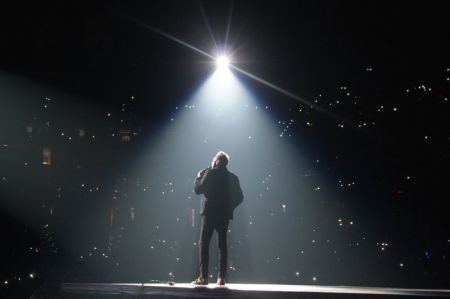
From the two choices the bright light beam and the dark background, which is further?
the bright light beam

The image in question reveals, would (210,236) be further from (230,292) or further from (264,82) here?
(264,82)

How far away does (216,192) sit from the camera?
8727 millimetres

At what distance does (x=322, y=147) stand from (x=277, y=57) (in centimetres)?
330

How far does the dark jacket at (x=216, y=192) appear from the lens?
28.5ft

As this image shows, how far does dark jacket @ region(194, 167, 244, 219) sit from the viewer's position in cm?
868

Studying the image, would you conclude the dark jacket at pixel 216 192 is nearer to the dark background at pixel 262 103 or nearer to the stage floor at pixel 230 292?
the stage floor at pixel 230 292

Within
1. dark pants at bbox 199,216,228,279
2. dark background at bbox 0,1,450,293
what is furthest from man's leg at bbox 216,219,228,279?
dark background at bbox 0,1,450,293

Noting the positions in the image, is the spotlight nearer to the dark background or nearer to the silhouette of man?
the dark background

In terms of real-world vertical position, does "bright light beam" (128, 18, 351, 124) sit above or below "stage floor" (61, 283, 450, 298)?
above

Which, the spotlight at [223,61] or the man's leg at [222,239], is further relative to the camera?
the spotlight at [223,61]

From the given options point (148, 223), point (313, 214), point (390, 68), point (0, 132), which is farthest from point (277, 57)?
point (0, 132)

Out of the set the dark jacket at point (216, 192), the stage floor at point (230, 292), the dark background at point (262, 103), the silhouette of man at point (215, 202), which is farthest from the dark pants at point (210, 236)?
the dark background at point (262, 103)

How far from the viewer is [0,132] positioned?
16.2 meters

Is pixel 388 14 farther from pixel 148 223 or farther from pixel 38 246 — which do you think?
pixel 38 246
